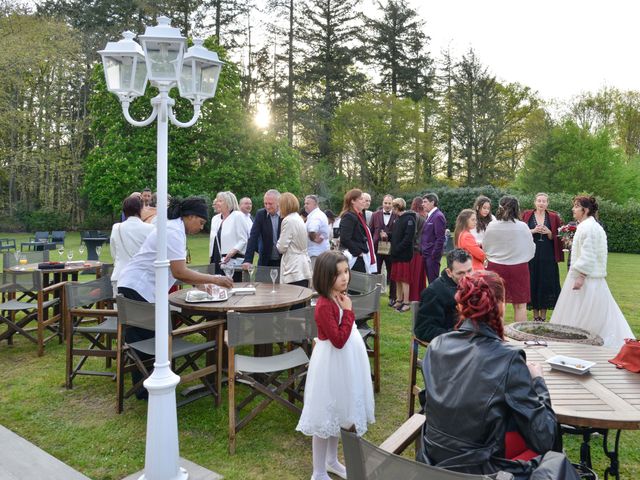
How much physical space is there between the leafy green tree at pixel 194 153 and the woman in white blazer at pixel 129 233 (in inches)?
692

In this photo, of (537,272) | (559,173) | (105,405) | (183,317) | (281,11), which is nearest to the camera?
A: (105,405)

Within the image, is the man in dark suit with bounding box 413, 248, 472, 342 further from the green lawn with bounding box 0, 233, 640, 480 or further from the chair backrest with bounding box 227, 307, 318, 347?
the green lawn with bounding box 0, 233, 640, 480

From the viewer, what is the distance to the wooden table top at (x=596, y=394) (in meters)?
2.05

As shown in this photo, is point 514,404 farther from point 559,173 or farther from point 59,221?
point 59,221

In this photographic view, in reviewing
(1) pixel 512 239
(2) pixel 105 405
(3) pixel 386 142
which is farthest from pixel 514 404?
(3) pixel 386 142

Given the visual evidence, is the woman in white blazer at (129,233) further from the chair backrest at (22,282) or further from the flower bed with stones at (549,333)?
the flower bed with stones at (549,333)

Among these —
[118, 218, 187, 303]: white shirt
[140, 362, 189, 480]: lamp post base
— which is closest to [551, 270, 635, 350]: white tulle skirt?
[118, 218, 187, 303]: white shirt

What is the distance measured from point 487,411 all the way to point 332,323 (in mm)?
1285

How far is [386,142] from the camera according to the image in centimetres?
2725

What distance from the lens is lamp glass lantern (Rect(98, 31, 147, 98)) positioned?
3.00 m

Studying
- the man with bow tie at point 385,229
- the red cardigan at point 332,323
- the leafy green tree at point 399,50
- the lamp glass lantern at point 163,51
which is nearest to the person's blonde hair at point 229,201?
the man with bow tie at point 385,229

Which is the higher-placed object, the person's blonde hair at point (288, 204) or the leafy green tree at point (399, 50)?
the leafy green tree at point (399, 50)

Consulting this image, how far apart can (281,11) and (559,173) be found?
19.1m

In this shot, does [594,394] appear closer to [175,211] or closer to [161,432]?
[161,432]
